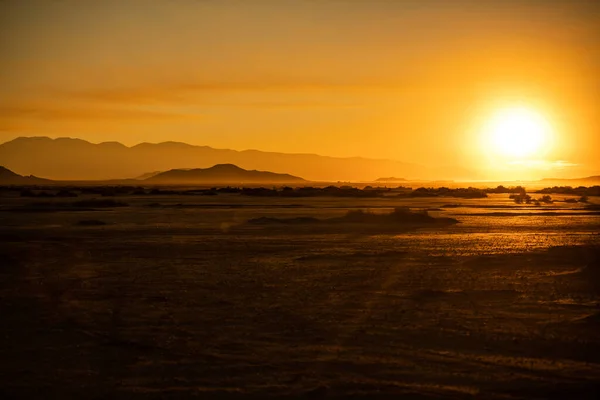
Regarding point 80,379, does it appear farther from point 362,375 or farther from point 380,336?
point 380,336

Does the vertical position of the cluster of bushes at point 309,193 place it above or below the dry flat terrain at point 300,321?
above

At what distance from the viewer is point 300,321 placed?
11.8 meters

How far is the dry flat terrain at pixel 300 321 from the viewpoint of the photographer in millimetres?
8562

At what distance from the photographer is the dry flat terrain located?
8.56 metres

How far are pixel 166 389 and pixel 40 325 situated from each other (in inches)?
176

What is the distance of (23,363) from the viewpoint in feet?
30.7

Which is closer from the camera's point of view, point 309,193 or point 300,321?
point 300,321

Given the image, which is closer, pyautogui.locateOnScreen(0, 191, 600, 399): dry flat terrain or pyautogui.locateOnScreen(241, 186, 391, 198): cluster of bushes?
pyautogui.locateOnScreen(0, 191, 600, 399): dry flat terrain

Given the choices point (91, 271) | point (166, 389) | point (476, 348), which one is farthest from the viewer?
point (91, 271)

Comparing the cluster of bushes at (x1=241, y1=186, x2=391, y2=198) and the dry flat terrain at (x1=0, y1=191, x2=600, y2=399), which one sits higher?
the cluster of bushes at (x1=241, y1=186, x2=391, y2=198)

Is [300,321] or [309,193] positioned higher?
[309,193]

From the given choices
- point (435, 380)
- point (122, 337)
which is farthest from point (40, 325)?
A: point (435, 380)

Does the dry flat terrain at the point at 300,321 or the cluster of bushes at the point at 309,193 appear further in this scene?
the cluster of bushes at the point at 309,193

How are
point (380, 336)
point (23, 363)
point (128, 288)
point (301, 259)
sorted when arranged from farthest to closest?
point (301, 259) < point (128, 288) < point (380, 336) < point (23, 363)
